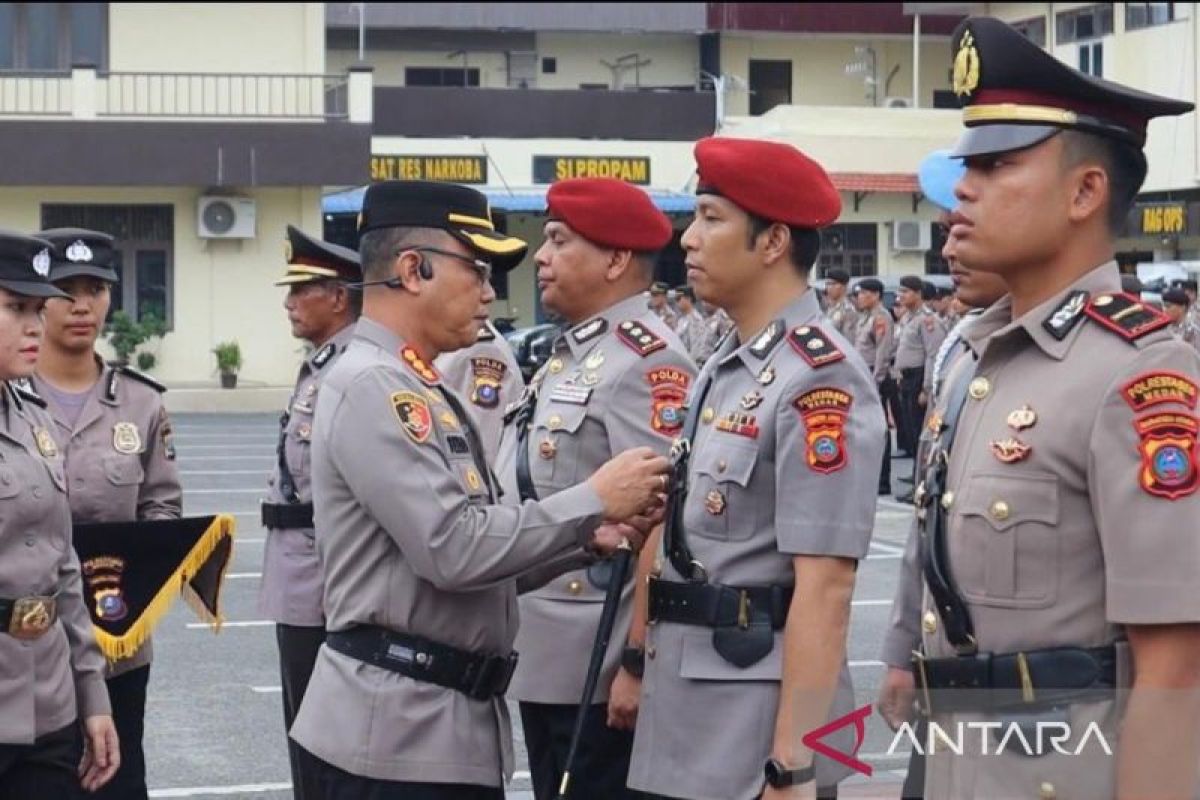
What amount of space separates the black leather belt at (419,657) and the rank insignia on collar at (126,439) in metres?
2.17

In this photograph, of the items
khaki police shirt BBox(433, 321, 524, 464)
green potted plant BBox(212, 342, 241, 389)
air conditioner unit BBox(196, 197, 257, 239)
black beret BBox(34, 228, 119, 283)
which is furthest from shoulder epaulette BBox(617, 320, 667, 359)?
air conditioner unit BBox(196, 197, 257, 239)

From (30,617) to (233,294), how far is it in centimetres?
2986

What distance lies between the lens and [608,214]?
5945 millimetres

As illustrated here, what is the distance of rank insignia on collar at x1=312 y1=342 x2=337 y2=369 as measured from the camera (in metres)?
7.25

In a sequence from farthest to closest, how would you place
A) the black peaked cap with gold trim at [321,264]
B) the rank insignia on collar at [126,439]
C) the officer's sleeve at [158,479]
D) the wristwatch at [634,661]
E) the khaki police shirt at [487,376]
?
the khaki police shirt at [487,376]
the black peaked cap with gold trim at [321,264]
the officer's sleeve at [158,479]
the rank insignia on collar at [126,439]
the wristwatch at [634,661]

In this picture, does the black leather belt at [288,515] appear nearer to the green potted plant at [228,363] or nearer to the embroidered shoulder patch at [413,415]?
the embroidered shoulder patch at [413,415]

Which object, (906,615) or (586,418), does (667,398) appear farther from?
(906,615)

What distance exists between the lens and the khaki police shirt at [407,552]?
4.23 meters

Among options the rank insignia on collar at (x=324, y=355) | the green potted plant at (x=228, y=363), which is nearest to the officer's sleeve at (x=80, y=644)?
the rank insignia on collar at (x=324, y=355)

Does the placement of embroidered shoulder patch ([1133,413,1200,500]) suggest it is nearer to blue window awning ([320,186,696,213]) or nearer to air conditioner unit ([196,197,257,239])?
air conditioner unit ([196,197,257,239])

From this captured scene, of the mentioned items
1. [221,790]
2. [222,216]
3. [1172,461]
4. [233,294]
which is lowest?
[221,790]

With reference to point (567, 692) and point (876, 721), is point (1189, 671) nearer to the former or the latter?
point (567, 692)

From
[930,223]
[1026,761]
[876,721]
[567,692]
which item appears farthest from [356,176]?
[1026,761]

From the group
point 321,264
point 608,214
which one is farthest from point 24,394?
point 321,264
